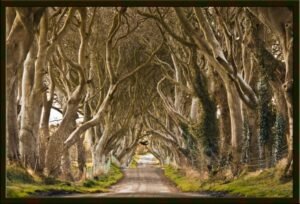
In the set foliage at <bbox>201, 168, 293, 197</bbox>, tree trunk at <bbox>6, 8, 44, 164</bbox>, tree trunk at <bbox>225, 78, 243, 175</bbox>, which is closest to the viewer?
tree trunk at <bbox>6, 8, 44, 164</bbox>

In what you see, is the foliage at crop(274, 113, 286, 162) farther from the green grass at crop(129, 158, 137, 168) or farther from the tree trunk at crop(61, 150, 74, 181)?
the tree trunk at crop(61, 150, 74, 181)

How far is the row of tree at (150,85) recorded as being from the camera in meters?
9.32

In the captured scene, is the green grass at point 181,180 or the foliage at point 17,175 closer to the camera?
the foliage at point 17,175

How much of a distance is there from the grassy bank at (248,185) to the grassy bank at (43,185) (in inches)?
39.9

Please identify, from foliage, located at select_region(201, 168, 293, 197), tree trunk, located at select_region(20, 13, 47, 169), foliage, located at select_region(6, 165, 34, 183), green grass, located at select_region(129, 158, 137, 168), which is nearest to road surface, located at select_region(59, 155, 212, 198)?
green grass, located at select_region(129, 158, 137, 168)

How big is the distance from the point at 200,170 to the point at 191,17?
7.65 feet

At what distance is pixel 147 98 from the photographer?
33.3 ft

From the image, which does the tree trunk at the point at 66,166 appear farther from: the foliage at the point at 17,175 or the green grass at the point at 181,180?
the green grass at the point at 181,180

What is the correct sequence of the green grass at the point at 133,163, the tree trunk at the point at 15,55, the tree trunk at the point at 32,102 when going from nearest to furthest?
the tree trunk at the point at 15,55 < the tree trunk at the point at 32,102 < the green grass at the point at 133,163

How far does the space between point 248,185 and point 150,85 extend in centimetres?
221

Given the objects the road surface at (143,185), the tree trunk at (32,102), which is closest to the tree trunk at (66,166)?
the road surface at (143,185)

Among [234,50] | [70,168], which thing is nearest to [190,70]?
[234,50]

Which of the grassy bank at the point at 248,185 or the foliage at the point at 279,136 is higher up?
the foliage at the point at 279,136

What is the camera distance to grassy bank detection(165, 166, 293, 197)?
9.30 meters
